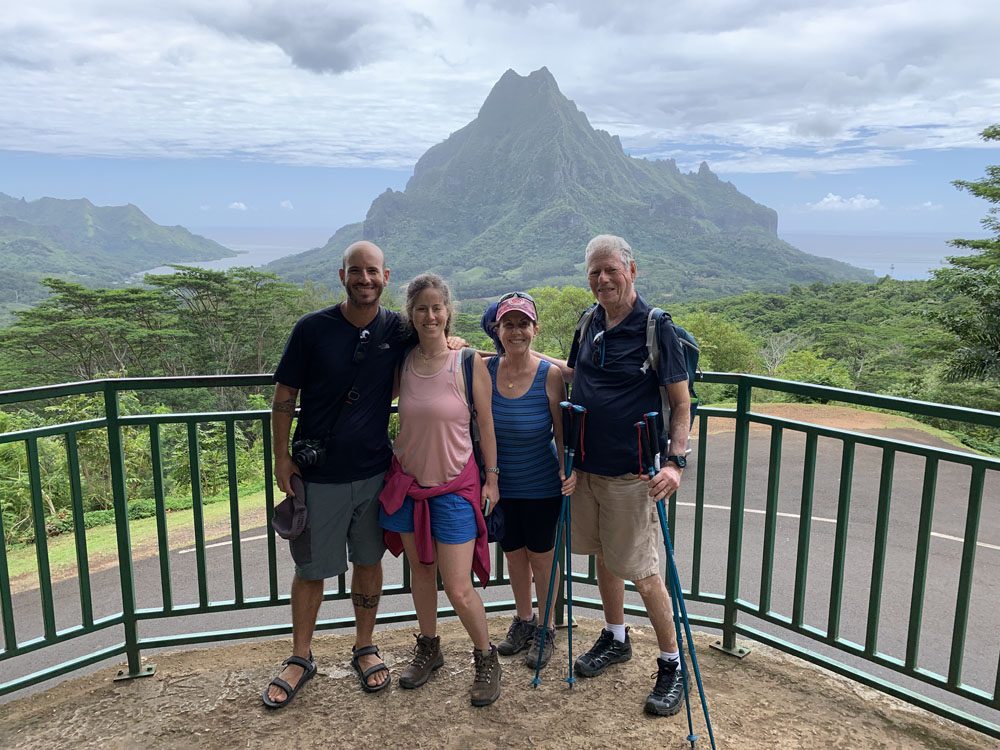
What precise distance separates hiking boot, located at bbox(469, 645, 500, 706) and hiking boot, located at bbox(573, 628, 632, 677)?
1.19 feet

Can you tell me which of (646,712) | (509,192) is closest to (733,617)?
(646,712)

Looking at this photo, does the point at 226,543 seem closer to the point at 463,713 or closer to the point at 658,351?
the point at 463,713

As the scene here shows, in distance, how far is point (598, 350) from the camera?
259cm

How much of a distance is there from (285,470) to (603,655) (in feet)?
4.80

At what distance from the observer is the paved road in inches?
166

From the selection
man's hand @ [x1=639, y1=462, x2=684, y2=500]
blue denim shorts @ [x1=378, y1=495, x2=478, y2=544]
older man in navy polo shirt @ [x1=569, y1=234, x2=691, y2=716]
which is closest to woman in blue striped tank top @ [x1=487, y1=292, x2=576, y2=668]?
older man in navy polo shirt @ [x1=569, y1=234, x2=691, y2=716]

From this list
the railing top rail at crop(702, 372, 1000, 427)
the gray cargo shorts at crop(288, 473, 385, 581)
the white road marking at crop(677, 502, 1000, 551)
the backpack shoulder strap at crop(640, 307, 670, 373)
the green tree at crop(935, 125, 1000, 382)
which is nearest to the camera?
the railing top rail at crop(702, 372, 1000, 427)

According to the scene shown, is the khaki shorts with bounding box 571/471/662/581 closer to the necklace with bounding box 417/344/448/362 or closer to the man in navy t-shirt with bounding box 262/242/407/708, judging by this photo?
the necklace with bounding box 417/344/448/362

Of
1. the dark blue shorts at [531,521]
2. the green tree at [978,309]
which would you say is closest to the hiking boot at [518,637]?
the dark blue shorts at [531,521]

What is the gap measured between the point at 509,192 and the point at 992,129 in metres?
169

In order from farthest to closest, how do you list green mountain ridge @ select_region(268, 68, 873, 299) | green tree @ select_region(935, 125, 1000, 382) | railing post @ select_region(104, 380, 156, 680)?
1. green mountain ridge @ select_region(268, 68, 873, 299)
2. green tree @ select_region(935, 125, 1000, 382)
3. railing post @ select_region(104, 380, 156, 680)

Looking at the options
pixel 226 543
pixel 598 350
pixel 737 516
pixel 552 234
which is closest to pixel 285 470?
pixel 598 350

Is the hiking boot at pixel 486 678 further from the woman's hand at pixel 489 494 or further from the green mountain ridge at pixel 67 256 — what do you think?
the green mountain ridge at pixel 67 256

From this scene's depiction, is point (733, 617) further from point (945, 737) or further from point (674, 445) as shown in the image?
point (674, 445)
